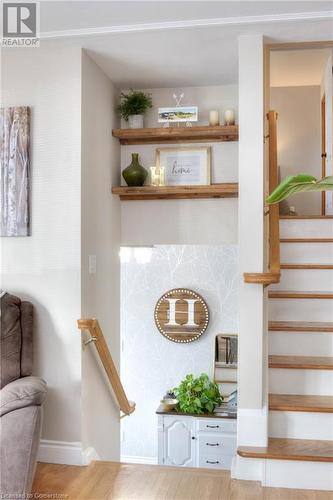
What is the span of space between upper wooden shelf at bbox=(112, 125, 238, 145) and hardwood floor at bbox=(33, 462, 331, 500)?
2356 mm

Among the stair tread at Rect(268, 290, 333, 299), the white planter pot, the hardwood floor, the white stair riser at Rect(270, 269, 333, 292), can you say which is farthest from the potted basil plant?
the white planter pot

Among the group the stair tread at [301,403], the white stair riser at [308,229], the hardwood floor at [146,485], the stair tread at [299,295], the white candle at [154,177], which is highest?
the white candle at [154,177]

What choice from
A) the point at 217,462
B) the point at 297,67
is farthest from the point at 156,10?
the point at 217,462

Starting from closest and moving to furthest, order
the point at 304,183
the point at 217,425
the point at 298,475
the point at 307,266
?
the point at 304,183 < the point at 298,475 < the point at 307,266 < the point at 217,425

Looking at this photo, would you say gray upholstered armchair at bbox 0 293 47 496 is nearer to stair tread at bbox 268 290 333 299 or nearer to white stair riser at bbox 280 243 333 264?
stair tread at bbox 268 290 333 299

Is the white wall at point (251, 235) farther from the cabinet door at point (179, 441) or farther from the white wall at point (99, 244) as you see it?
the cabinet door at point (179, 441)

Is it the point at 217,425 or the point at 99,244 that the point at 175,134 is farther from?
the point at 217,425

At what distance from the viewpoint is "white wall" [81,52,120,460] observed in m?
3.47

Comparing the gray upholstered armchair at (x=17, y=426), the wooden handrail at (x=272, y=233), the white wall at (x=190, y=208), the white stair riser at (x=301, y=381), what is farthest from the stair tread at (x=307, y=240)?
the gray upholstered armchair at (x=17, y=426)

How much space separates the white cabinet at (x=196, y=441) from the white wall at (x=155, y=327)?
15.7 inches

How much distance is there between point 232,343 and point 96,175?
205cm

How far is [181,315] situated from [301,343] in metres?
1.56

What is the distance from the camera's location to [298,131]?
6.21 metres

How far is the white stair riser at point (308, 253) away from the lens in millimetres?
4113
